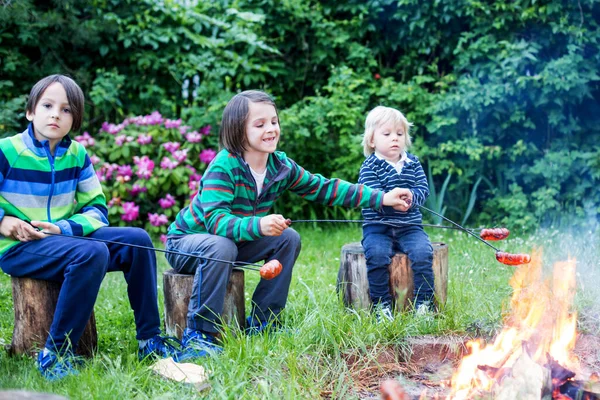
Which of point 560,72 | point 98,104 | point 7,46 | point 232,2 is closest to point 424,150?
point 560,72

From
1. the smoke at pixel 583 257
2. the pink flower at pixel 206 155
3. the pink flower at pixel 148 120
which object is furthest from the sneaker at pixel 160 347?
the pink flower at pixel 148 120

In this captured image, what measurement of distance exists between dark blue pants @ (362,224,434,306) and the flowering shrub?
120 inches

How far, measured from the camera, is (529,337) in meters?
2.91

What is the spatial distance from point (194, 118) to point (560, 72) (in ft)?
10.9

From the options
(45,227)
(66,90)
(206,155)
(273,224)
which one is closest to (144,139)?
(206,155)

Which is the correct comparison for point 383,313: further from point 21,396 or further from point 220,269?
point 21,396

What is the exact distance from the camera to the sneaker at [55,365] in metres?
2.88

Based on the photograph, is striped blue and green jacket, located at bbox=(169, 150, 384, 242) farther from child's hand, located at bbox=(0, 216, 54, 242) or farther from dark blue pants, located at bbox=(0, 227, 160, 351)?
child's hand, located at bbox=(0, 216, 54, 242)

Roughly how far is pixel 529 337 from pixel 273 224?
118 cm

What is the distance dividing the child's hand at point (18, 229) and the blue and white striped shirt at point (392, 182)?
1.70 m

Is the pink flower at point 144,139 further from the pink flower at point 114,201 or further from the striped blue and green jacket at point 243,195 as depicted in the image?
the striped blue and green jacket at point 243,195

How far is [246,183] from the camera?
11.1ft

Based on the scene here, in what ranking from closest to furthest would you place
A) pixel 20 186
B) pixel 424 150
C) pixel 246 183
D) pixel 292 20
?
pixel 20 186, pixel 246 183, pixel 424 150, pixel 292 20

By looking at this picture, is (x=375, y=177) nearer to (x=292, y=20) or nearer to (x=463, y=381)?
(x=463, y=381)
